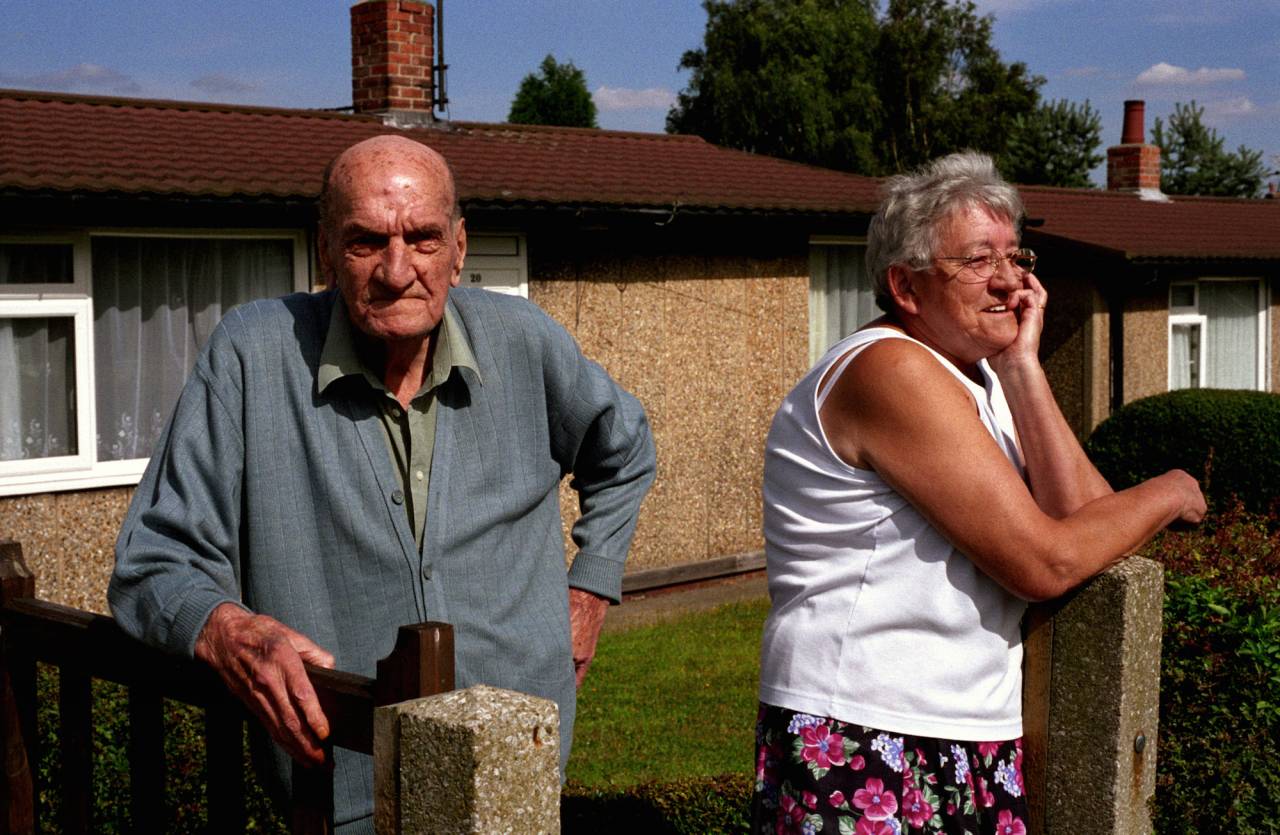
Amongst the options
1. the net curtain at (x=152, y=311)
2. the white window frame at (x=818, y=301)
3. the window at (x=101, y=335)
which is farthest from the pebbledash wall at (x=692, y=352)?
the window at (x=101, y=335)

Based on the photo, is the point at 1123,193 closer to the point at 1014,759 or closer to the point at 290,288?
the point at 290,288

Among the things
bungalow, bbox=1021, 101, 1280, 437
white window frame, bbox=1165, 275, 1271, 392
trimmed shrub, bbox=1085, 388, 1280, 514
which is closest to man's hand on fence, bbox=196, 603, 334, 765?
trimmed shrub, bbox=1085, 388, 1280, 514

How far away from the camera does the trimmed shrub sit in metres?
12.6

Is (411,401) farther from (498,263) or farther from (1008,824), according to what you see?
(498,263)

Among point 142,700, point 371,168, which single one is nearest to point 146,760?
point 142,700

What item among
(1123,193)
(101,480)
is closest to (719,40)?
(1123,193)

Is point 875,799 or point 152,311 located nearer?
point 875,799

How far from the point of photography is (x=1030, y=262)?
2625 mm

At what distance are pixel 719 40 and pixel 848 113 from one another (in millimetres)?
6343

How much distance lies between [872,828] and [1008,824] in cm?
30

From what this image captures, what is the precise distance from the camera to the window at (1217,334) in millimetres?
17344

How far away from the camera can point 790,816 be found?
2541 millimetres

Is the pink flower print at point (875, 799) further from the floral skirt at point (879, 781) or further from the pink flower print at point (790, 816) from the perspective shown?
the pink flower print at point (790, 816)

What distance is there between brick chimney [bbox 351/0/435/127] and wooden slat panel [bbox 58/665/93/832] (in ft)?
31.8
